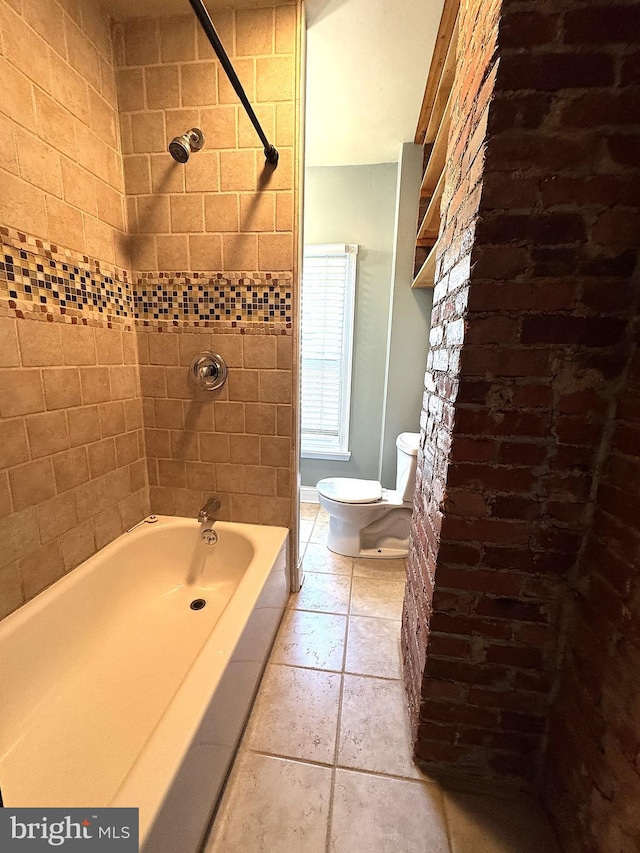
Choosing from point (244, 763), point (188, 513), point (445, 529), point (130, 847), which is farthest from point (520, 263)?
point (188, 513)

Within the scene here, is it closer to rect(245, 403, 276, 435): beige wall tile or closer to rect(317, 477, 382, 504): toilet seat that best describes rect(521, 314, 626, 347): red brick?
rect(245, 403, 276, 435): beige wall tile

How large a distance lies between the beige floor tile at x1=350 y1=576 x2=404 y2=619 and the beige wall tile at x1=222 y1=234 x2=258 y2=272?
5.55ft

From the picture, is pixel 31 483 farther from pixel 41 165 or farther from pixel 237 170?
pixel 237 170

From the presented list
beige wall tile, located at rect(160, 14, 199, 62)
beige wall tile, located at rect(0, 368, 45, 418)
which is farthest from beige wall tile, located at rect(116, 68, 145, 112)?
beige wall tile, located at rect(0, 368, 45, 418)

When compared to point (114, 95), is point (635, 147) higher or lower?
lower

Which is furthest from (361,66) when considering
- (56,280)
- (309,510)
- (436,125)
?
(309,510)

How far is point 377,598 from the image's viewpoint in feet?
5.65

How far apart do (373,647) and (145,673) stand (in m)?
0.90

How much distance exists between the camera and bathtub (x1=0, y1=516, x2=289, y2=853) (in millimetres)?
Result: 737

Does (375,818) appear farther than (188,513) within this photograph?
No

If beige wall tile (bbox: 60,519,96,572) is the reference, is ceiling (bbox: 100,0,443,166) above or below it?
above

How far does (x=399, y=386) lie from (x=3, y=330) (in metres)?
2.05

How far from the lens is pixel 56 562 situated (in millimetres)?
1177

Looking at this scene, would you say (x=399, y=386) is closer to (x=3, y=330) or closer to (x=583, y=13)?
(x=583, y=13)
